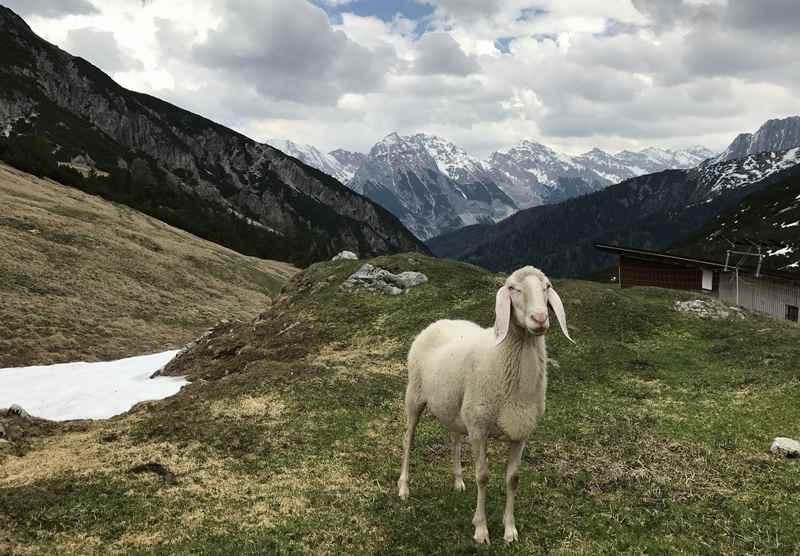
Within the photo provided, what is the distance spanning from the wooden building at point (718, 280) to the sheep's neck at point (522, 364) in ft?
169

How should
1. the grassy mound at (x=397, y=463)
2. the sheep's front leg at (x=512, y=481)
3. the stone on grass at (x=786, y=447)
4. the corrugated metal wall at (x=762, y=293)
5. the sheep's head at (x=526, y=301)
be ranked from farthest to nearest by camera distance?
the corrugated metal wall at (x=762, y=293)
the stone on grass at (x=786, y=447)
the grassy mound at (x=397, y=463)
the sheep's front leg at (x=512, y=481)
the sheep's head at (x=526, y=301)

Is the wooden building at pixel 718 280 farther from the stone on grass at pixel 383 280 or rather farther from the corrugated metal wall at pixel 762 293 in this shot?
the stone on grass at pixel 383 280

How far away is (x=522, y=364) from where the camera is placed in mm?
10547

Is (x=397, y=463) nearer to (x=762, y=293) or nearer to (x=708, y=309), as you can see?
(x=708, y=309)

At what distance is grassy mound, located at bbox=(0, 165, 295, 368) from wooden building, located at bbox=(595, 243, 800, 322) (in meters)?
46.5

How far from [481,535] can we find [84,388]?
26362mm

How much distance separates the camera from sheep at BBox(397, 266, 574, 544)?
969cm

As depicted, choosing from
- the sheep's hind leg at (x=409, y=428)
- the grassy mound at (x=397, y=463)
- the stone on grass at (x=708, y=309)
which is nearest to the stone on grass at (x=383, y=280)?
the grassy mound at (x=397, y=463)

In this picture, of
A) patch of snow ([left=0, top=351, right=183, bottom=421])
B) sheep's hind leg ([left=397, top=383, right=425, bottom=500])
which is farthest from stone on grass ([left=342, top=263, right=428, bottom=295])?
sheep's hind leg ([left=397, top=383, right=425, bottom=500])

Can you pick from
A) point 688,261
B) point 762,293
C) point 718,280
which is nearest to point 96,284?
point 688,261

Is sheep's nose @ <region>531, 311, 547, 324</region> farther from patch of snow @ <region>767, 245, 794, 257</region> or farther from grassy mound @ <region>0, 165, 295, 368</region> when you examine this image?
patch of snow @ <region>767, 245, 794, 257</region>

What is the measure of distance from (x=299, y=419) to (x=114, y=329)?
33315 millimetres

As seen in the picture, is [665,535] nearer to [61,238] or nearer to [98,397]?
[98,397]

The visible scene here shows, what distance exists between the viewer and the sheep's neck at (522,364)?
10.5 metres
